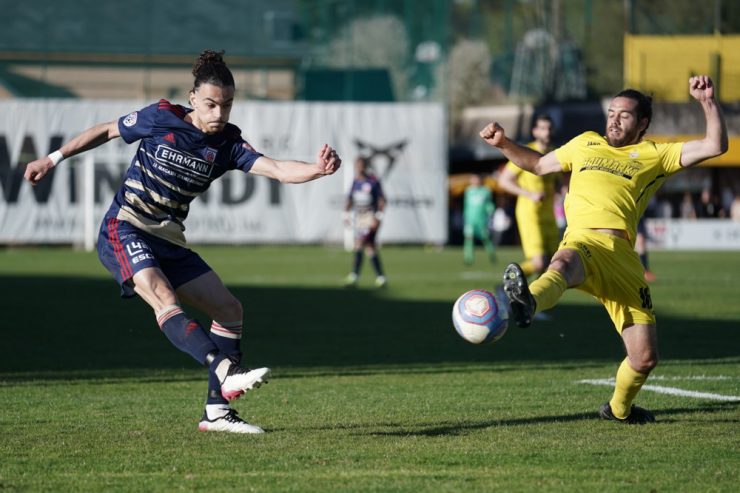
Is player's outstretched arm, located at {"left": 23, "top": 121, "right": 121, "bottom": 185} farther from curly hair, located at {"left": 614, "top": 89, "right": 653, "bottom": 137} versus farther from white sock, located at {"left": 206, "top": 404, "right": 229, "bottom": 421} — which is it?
curly hair, located at {"left": 614, "top": 89, "right": 653, "bottom": 137}

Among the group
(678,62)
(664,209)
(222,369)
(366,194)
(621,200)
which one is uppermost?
(678,62)

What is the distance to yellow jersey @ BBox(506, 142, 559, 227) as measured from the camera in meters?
14.6

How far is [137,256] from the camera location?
6.88 metres

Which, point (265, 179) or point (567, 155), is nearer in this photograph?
point (567, 155)

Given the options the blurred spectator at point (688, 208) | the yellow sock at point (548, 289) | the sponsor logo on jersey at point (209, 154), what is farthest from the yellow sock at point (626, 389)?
the blurred spectator at point (688, 208)

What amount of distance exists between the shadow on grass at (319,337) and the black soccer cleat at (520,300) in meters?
4.70

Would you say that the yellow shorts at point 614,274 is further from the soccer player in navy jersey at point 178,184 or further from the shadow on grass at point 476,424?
the soccer player in navy jersey at point 178,184

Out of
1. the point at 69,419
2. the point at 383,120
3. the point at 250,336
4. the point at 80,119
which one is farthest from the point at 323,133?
the point at 69,419

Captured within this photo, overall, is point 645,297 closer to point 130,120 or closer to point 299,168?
point 299,168

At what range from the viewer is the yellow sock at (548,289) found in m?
6.36

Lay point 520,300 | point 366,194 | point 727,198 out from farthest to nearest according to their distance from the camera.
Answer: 1. point 727,198
2. point 366,194
3. point 520,300

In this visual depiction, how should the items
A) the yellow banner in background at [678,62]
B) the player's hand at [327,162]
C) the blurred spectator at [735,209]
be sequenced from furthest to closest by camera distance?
the yellow banner in background at [678,62] → the blurred spectator at [735,209] → the player's hand at [327,162]

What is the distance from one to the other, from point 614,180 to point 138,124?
297 cm

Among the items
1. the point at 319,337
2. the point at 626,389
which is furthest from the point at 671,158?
the point at 319,337
